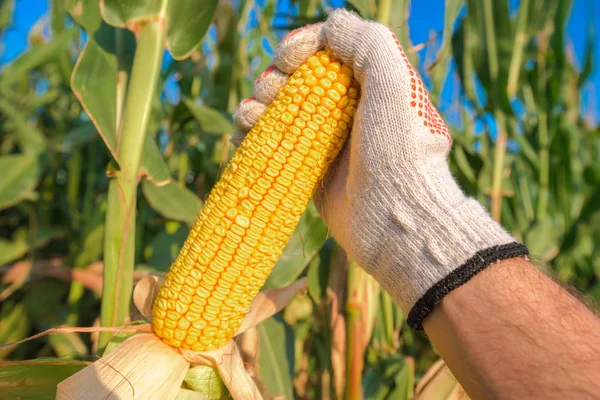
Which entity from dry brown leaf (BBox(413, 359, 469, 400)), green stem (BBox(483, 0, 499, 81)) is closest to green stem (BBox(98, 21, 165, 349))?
dry brown leaf (BBox(413, 359, 469, 400))

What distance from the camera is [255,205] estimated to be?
1.16 m

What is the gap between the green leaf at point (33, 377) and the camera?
1.17 meters

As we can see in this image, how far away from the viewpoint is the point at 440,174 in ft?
3.78

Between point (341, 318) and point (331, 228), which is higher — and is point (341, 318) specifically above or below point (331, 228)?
below

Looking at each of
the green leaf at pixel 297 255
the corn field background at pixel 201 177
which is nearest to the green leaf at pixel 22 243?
the corn field background at pixel 201 177

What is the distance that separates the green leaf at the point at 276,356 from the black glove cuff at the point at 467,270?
1.14 m

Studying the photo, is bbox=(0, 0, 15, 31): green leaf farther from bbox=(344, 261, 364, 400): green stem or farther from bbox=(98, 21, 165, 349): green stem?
bbox=(344, 261, 364, 400): green stem

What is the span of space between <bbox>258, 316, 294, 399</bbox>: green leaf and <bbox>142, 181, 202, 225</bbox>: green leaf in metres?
0.62

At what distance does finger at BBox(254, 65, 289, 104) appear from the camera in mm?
1266

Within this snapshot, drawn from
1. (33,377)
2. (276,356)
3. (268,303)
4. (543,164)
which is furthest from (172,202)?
(543,164)

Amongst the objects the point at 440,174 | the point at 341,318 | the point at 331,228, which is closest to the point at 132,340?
the point at 331,228

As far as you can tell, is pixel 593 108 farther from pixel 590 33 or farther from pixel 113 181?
pixel 113 181

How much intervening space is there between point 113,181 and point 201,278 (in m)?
0.50

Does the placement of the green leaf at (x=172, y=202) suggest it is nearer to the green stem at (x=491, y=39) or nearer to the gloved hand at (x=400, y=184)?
the gloved hand at (x=400, y=184)
